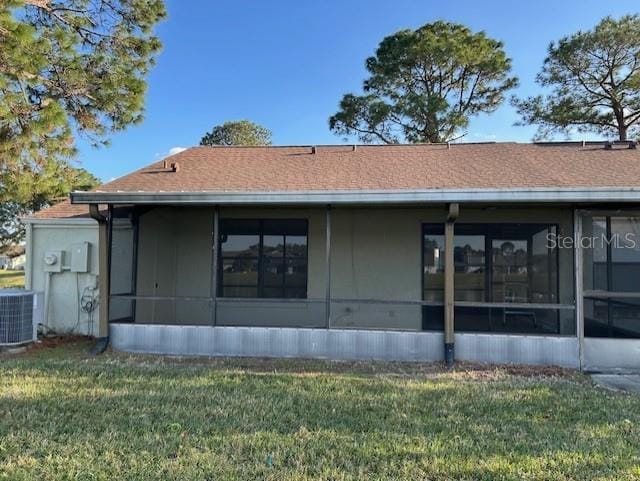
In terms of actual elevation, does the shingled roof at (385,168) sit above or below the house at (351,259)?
above

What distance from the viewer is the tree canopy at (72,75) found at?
25.4 ft

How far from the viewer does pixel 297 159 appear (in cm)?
987

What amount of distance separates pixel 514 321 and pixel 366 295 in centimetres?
246

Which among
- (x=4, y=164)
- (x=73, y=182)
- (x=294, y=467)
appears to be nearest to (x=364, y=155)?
(x=73, y=182)

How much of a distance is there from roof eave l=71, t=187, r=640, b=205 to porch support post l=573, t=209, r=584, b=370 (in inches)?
17.9

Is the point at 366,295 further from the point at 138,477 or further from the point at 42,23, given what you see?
the point at 42,23

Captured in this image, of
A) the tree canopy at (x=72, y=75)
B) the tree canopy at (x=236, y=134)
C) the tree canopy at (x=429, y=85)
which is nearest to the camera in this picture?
the tree canopy at (x=72, y=75)

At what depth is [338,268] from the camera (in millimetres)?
8820

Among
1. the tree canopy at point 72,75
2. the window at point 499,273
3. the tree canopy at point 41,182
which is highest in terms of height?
the tree canopy at point 72,75

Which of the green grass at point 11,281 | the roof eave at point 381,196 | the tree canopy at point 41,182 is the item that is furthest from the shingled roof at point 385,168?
the green grass at point 11,281

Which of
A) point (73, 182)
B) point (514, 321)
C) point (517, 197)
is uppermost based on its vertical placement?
point (73, 182)

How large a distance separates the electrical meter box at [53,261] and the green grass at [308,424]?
262 centimetres

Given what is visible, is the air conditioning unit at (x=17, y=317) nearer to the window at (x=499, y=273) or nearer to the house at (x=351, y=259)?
the house at (x=351, y=259)

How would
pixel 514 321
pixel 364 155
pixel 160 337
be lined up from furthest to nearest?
pixel 364 155 < pixel 514 321 < pixel 160 337
